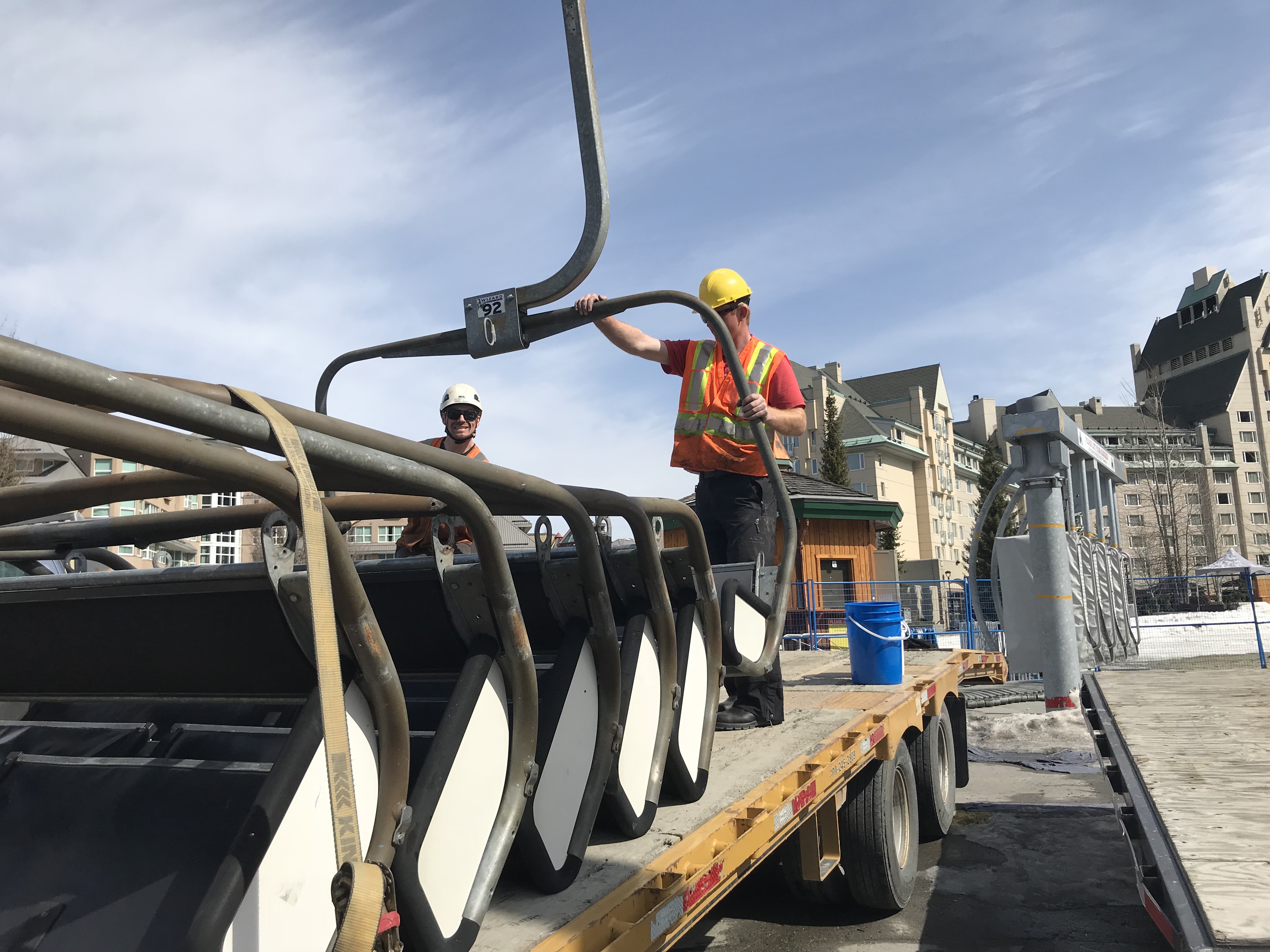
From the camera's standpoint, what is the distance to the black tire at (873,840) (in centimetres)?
416

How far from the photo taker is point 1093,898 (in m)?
4.76

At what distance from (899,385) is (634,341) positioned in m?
76.9

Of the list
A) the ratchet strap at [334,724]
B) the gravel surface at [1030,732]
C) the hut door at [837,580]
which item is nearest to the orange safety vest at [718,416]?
the ratchet strap at [334,724]

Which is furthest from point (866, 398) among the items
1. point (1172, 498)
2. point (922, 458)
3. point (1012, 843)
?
point (1012, 843)

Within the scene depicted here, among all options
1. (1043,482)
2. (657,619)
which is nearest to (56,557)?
(657,619)

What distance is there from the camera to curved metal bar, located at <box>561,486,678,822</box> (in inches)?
99.6

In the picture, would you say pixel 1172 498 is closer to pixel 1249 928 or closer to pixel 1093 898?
pixel 1093 898

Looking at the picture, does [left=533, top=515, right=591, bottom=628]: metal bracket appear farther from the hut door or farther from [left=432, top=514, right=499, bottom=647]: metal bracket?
the hut door

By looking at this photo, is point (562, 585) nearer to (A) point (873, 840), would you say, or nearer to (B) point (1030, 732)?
(A) point (873, 840)

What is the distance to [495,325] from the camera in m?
3.00

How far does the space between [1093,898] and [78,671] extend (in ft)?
15.5

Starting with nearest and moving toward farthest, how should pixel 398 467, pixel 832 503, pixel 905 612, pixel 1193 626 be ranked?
1. pixel 398 467
2. pixel 905 612
3. pixel 1193 626
4. pixel 832 503

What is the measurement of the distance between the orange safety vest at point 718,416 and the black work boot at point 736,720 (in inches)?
41.2

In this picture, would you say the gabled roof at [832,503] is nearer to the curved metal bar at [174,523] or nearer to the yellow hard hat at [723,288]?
the yellow hard hat at [723,288]
